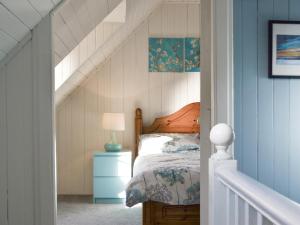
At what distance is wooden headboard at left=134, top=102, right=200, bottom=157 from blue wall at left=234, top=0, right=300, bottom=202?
277cm

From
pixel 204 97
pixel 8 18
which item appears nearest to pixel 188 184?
Result: pixel 204 97

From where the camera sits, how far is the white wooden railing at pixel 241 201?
74 centimetres

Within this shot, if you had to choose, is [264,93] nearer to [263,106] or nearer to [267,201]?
[263,106]

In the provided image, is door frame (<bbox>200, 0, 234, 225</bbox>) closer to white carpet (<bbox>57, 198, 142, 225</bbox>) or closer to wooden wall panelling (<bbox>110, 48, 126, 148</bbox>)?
white carpet (<bbox>57, 198, 142, 225</bbox>)

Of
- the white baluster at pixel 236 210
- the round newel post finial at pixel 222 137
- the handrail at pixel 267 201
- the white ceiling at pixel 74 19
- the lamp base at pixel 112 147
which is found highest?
the white ceiling at pixel 74 19

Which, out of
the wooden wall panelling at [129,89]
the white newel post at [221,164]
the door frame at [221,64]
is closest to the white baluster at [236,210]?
the white newel post at [221,164]

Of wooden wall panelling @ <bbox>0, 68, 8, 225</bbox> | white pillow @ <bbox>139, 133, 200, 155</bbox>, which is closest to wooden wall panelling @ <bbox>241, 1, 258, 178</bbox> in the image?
wooden wall panelling @ <bbox>0, 68, 8, 225</bbox>

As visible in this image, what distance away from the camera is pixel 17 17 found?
174 cm

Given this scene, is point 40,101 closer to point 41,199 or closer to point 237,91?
point 41,199

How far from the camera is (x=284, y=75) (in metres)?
2.43

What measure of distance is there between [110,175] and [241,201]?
380 cm

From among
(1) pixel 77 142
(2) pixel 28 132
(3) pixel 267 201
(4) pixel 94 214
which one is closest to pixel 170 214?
(4) pixel 94 214

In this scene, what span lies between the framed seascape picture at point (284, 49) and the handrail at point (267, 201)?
1.43 metres

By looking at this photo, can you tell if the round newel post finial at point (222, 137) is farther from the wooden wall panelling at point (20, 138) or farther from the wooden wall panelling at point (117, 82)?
the wooden wall panelling at point (117, 82)
